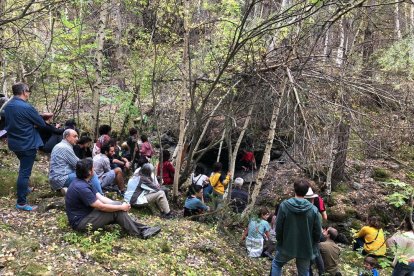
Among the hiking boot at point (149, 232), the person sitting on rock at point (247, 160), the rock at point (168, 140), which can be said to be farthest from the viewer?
the rock at point (168, 140)

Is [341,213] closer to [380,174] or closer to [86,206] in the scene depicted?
[380,174]

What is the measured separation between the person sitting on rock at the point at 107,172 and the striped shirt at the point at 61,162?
1.39 metres

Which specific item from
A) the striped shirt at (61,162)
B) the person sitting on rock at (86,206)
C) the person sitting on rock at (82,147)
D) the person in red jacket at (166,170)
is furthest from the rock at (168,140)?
the person sitting on rock at (86,206)

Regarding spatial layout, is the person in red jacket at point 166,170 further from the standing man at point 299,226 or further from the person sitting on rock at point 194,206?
the standing man at point 299,226

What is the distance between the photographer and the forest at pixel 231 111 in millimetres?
5219

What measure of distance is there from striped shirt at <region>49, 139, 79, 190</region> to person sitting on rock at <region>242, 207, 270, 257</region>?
389cm

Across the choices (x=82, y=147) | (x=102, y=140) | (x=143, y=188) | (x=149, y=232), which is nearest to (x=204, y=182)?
(x=143, y=188)

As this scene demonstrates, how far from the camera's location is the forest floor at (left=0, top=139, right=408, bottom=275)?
4.62 meters

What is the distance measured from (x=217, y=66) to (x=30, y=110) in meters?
4.70

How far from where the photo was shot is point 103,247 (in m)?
5.22

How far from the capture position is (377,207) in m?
11.6

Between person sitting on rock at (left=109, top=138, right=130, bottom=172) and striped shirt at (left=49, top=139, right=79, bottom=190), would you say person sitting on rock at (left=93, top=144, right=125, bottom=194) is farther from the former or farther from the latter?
striped shirt at (left=49, top=139, right=79, bottom=190)

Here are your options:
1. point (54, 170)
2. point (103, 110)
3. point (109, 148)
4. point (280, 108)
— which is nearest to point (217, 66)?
point (280, 108)

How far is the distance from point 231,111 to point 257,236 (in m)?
3.13
